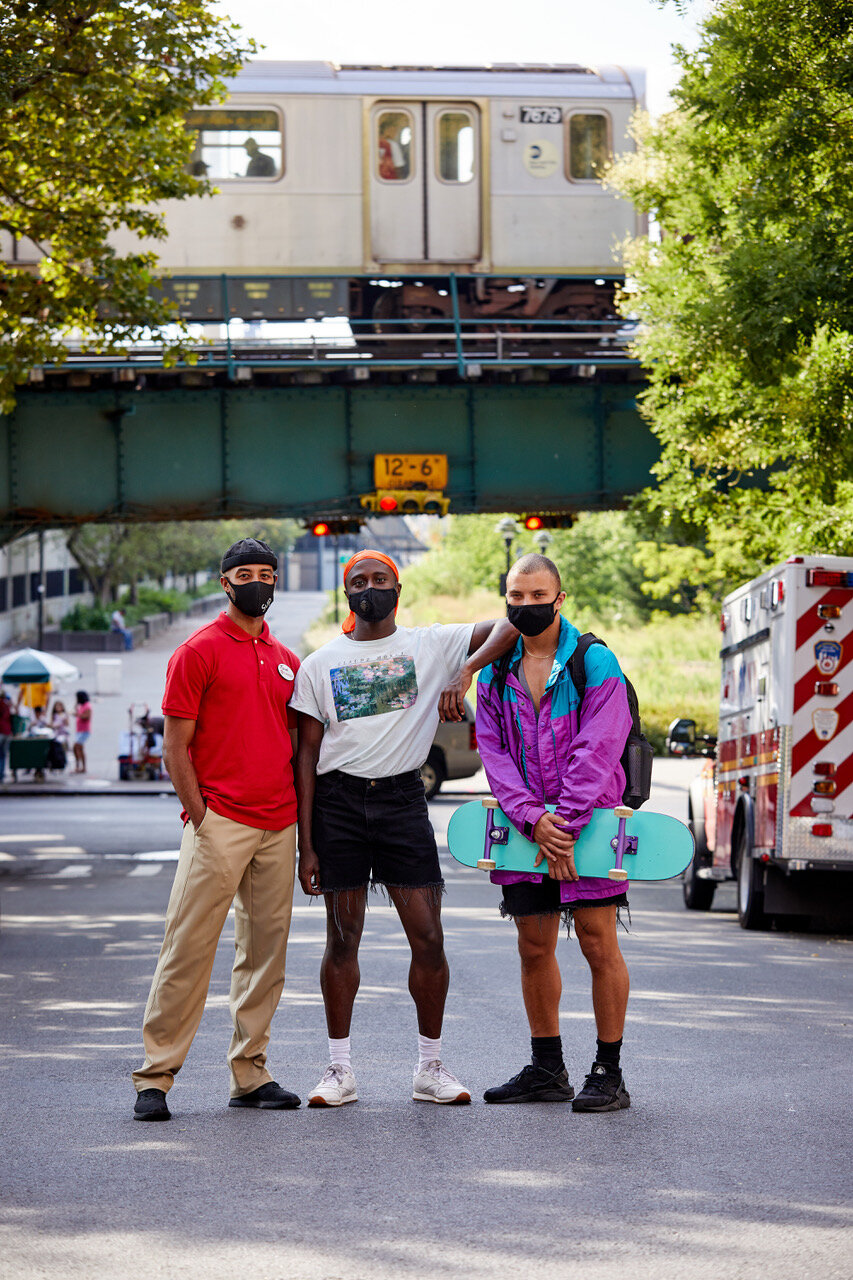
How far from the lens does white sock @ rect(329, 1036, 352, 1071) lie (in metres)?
5.76

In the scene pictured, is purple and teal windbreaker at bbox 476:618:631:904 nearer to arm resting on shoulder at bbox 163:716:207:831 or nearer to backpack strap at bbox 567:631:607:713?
backpack strap at bbox 567:631:607:713

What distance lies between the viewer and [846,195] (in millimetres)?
13055

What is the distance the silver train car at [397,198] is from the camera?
67.4 feet

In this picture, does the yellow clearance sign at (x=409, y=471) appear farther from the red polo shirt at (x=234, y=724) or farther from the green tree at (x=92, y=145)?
the red polo shirt at (x=234, y=724)

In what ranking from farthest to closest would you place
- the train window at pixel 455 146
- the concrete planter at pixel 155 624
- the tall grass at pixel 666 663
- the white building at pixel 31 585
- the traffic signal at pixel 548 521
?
the concrete planter at pixel 155 624, the white building at pixel 31 585, the tall grass at pixel 666 663, the traffic signal at pixel 548 521, the train window at pixel 455 146

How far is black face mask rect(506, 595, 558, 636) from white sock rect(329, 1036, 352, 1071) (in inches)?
64.1

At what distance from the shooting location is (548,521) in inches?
861

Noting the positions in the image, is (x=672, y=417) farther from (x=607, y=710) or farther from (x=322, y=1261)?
(x=322, y=1261)

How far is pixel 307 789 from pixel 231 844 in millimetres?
349

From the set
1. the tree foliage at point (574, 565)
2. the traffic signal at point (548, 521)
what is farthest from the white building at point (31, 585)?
the traffic signal at point (548, 521)

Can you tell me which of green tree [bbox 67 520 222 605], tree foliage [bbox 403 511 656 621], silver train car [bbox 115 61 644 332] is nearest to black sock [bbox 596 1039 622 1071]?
silver train car [bbox 115 61 644 332]

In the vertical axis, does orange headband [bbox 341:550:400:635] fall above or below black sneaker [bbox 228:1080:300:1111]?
above

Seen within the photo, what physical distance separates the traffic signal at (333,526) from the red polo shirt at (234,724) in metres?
15.1

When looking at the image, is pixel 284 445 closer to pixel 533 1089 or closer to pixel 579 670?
pixel 579 670
